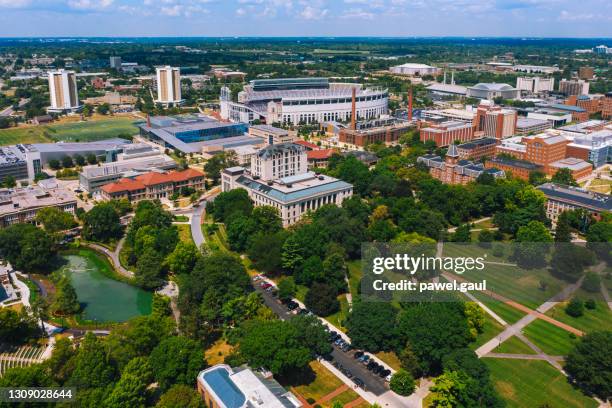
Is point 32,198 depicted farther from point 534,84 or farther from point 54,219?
point 534,84

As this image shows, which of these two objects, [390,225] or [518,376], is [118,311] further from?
[518,376]

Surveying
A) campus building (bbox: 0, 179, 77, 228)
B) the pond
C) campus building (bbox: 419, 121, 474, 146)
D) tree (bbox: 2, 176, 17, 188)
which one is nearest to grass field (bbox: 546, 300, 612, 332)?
the pond

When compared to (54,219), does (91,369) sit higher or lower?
lower

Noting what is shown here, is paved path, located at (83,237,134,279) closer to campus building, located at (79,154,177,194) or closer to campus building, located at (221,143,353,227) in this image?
campus building, located at (79,154,177,194)

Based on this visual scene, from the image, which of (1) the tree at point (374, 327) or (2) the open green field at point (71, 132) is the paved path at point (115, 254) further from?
(2) the open green field at point (71, 132)

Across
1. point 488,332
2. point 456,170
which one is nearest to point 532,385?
point 488,332
